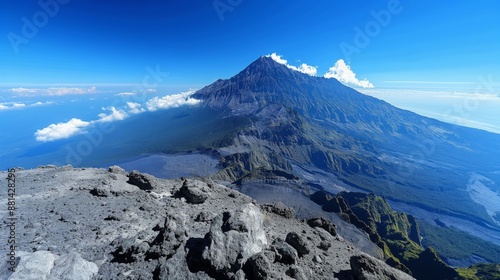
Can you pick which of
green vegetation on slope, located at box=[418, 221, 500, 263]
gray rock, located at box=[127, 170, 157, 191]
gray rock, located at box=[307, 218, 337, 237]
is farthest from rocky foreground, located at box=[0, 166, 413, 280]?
green vegetation on slope, located at box=[418, 221, 500, 263]

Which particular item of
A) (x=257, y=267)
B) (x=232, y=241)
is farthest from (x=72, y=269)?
(x=257, y=267)

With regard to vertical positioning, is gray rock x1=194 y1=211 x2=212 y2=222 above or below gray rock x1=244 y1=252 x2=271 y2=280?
below

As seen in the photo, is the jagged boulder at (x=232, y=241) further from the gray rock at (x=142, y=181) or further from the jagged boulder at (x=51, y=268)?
the gray rock at (x=142, y=181)

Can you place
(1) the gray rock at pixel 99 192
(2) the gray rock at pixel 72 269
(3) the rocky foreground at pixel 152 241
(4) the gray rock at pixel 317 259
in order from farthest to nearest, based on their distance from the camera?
(1) the gray rock at pixel 99 192, (4) the gray rock at pixel 317 259, (3) the rocky foreground at pixel 152 241, (2) the gray rock at pixel 72 269

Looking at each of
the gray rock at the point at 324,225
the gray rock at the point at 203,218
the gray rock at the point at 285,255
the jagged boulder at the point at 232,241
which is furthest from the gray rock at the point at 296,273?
the gray rock at the point at 324,225

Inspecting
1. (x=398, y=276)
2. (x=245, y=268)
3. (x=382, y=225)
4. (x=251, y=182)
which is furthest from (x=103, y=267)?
(x=382, y=225)

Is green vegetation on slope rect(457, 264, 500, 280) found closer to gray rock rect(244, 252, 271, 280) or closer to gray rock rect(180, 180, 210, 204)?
gray rock rect(180, 180, 210, 204)
